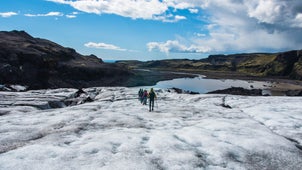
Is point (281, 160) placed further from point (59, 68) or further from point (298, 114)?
point (59, 68)

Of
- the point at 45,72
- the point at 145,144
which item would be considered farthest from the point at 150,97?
the point at 45,72

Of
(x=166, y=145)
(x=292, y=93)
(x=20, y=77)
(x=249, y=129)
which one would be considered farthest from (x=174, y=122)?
(x=20, y=77)

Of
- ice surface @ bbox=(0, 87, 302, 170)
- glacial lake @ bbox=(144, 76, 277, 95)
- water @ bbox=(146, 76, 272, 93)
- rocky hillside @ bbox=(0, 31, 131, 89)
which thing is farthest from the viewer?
water @ bbox=(146, 76, 272, 93)

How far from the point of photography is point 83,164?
14.0m

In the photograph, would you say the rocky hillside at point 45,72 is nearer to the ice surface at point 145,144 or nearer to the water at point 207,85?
the water at point 207,85

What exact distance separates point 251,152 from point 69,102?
1533 inches

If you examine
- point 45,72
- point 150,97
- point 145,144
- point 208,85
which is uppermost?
point 45,72

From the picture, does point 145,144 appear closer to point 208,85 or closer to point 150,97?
point 150,97

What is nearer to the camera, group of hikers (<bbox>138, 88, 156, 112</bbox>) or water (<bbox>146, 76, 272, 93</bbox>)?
group of hikers (<bbox>138, 88, 156, 112</bbox>)

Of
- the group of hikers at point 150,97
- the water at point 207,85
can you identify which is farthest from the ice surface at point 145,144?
the water at point 207,85

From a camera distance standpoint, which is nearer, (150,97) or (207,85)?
(150,97)

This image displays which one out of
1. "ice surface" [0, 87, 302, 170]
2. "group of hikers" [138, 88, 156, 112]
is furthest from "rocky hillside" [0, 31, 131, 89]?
"ice surface" [0, 87, 302, 170]

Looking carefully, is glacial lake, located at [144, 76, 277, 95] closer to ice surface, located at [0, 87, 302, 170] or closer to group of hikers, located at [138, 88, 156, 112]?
group of hikers, located at [138, 88, 156, 112]

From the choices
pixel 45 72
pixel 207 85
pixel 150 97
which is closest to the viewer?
pixel 150 97
